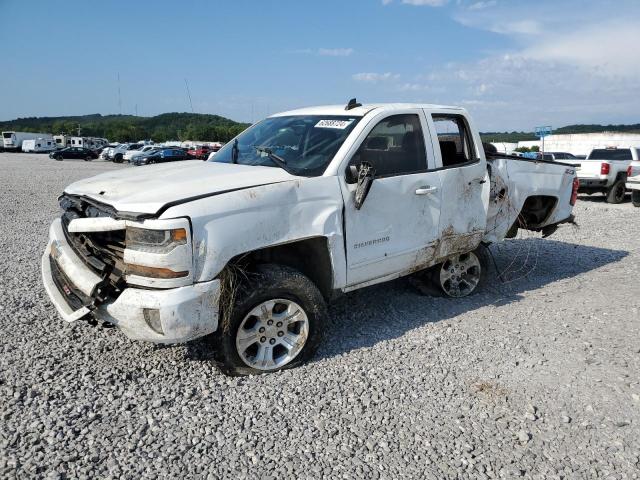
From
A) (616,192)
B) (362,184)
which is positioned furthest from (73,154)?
(362,184)

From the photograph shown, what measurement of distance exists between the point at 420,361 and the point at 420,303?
1.33 meters

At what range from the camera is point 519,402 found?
331 centimetres

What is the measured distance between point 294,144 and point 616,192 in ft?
45.7

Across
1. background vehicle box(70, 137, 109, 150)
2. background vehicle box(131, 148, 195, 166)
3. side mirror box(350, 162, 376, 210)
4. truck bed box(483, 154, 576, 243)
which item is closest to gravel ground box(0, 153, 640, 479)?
truck bed box(483, 154, 576, 243)

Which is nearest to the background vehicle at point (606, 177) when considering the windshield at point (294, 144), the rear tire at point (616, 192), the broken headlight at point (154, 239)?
the rear tire at point (616, 192)

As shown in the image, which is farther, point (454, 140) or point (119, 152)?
point (119, 152)

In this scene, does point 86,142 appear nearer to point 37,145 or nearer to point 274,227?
point 37,145

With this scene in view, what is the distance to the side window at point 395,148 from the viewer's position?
409cm

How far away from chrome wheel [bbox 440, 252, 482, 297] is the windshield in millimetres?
1895

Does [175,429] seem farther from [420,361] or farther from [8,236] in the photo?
[8,236]

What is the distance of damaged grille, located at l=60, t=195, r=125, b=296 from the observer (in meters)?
3.28

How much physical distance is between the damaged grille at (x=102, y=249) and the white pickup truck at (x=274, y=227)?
12 millimetres

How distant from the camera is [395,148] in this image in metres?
4.33

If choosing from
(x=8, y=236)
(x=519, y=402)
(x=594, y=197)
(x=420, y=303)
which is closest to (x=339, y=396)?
(x=519, y=402)
